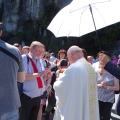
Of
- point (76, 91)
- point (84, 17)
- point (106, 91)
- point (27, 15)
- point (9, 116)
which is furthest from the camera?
point (27, 15)

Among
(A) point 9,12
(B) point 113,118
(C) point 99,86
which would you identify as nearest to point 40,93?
(C) point 99,86

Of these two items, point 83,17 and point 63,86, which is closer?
point 63,86

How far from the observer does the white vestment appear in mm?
3676

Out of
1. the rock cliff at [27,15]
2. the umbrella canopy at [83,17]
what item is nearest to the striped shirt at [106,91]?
the umbrella canopy at [83,17]

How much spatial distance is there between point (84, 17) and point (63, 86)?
4.92ft

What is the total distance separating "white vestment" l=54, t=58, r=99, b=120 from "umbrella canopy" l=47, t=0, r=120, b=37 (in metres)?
0.94

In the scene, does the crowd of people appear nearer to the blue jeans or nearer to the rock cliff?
the blue jeans

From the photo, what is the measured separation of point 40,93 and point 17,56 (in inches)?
68.7

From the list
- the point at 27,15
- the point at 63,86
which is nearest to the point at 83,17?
the point at 63,86

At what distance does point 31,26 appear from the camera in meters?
27.6

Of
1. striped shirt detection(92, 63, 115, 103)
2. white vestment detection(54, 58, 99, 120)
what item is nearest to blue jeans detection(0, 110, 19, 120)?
white vestment detection(54, 58, 99, 120)

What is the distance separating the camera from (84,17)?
4582 millimetres

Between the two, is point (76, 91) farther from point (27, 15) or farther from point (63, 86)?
point (27, 15)

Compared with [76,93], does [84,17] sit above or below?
above
